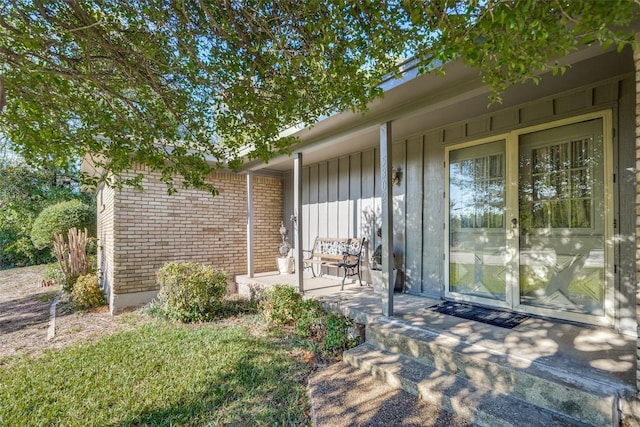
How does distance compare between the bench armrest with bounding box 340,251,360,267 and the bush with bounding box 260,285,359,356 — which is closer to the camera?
the bush with bounding box 260,285,359,356

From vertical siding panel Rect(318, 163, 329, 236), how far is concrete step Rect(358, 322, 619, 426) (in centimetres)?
346

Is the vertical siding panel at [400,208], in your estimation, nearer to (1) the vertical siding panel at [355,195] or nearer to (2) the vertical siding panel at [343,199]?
(1) the vertical siding panel at [355,195]

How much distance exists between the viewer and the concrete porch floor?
221 centimetres

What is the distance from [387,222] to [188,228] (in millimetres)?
4439

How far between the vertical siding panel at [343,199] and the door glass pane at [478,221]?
207 centimetres

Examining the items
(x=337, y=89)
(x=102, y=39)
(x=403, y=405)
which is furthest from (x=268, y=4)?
(x=403, y=405)

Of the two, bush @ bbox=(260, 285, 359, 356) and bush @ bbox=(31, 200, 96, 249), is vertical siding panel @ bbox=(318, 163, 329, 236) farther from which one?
bush @ bbox=(31, 200, 96, 249)

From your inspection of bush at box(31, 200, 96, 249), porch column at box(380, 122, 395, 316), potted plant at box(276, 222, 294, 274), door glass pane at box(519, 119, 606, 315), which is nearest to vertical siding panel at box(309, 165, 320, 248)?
potted plant at box(276, 222, 294, 274)

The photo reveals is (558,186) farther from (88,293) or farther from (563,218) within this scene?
(88,293)

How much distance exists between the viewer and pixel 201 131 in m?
3.74

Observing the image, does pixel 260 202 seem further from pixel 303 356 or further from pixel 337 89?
pixel 337 89

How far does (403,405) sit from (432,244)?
252 centimetres

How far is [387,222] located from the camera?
11.7ft

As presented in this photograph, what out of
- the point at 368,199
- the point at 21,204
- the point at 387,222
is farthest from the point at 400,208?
the point at 21,204
